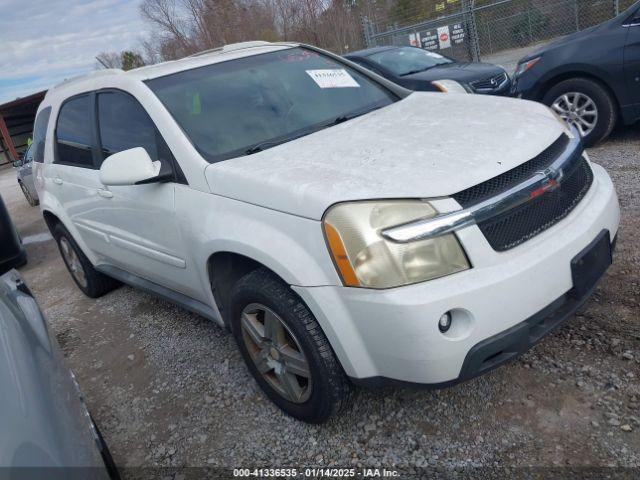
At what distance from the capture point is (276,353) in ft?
8.41

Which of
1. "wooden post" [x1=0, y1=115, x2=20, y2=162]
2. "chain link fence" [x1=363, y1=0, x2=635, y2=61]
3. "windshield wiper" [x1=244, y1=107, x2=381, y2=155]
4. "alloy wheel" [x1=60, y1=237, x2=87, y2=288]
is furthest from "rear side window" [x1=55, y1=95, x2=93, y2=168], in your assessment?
"wooden post" [x1=0, y1=115, x2=20, y2=162]

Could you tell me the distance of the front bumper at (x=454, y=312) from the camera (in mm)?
1957

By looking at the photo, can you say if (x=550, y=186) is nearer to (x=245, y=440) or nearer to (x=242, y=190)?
(x=242, y=190)

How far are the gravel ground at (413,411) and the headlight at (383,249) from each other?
834 mm

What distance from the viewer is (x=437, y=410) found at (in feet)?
8.33

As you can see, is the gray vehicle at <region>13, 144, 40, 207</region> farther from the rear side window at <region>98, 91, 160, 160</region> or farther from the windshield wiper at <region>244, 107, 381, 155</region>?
the windshield wiper at <region>244, 107, 381, 155</region>

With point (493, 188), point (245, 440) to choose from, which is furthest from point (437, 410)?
point (493, 188)

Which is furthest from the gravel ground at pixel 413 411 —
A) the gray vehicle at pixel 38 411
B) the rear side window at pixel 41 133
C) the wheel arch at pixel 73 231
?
the rear side window at pixel 41 133

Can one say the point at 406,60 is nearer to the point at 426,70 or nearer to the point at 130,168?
the point at 426,70

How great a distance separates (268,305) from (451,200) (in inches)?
35.6

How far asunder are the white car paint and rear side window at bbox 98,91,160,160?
12 cm

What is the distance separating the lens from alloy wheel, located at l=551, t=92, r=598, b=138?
555 cm

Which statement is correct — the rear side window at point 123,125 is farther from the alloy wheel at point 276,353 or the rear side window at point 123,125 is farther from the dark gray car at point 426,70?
the dark gray car at point 426,70

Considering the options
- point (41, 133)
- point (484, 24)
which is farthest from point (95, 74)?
point (484, 24)
